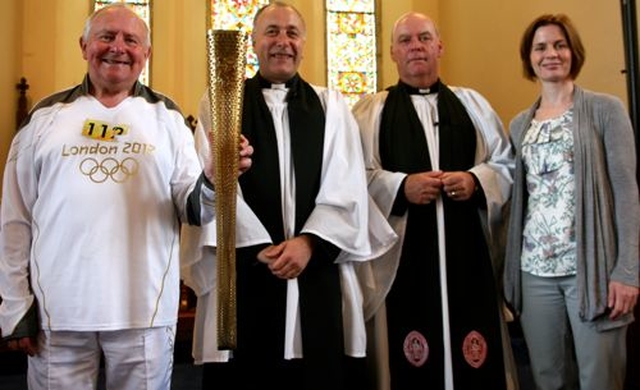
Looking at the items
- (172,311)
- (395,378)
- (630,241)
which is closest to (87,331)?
(172,311)

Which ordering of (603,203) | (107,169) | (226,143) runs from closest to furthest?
(226,143)
(107,169)
(603,203)

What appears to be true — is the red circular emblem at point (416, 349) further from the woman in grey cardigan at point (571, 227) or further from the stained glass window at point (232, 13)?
the stained glass window at point (232, 13)

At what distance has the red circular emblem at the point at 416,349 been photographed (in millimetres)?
2715

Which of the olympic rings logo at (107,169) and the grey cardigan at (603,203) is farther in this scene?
the grey cardigan at (603,203)

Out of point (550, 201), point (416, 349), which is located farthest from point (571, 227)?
point (416, 349)

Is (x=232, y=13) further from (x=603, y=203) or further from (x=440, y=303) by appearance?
(x=603, y=203)

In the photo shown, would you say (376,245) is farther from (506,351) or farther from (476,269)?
(506,351)

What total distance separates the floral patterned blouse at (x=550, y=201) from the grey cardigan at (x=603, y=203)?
54mm

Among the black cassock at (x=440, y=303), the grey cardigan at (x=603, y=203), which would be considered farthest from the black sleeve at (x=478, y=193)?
the grey cardigan at (x=603, y=203)

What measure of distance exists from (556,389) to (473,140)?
1.15m

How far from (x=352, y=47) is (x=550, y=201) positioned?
19.7 feet

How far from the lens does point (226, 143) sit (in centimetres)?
169

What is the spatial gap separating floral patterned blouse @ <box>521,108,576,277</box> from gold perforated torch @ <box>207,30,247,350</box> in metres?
1.24

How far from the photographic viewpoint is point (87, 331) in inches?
77.0
